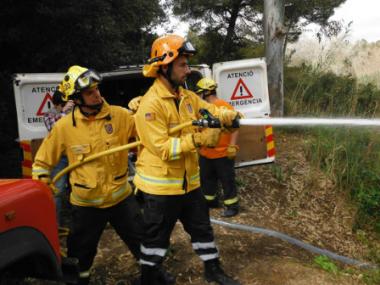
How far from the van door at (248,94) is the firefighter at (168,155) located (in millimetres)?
2435

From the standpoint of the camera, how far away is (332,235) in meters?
5.74

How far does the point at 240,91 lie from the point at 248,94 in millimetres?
122

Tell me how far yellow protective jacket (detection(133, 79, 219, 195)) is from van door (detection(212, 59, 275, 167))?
2.53 metres

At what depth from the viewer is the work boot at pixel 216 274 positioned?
11.6 feet

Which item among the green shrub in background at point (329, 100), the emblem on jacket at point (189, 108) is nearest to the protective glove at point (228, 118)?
the emblem on jacket at point (189, 108)

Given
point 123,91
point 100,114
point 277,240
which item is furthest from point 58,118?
point 277,240

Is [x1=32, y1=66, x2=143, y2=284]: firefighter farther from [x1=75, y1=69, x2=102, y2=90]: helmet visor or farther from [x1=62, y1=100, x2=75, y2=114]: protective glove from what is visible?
[x1=62, y1=100, x2=75, y2=114]: protective glove

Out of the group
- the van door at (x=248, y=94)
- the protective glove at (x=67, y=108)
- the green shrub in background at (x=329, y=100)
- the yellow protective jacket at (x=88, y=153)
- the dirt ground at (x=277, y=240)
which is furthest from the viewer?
the green shrub in background at (x=329, y=100)

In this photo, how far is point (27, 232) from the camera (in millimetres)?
2113

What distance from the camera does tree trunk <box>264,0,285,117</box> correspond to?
8.08m

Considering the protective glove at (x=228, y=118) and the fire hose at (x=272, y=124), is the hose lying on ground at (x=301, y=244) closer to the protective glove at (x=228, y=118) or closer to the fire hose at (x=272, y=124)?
the fire hose at (x=272, y=124)

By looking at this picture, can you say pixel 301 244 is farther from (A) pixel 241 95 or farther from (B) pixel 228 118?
(B) pixel 228 118

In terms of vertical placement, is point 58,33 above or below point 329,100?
above

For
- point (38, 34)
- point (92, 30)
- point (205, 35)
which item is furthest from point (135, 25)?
point (205, 35)
